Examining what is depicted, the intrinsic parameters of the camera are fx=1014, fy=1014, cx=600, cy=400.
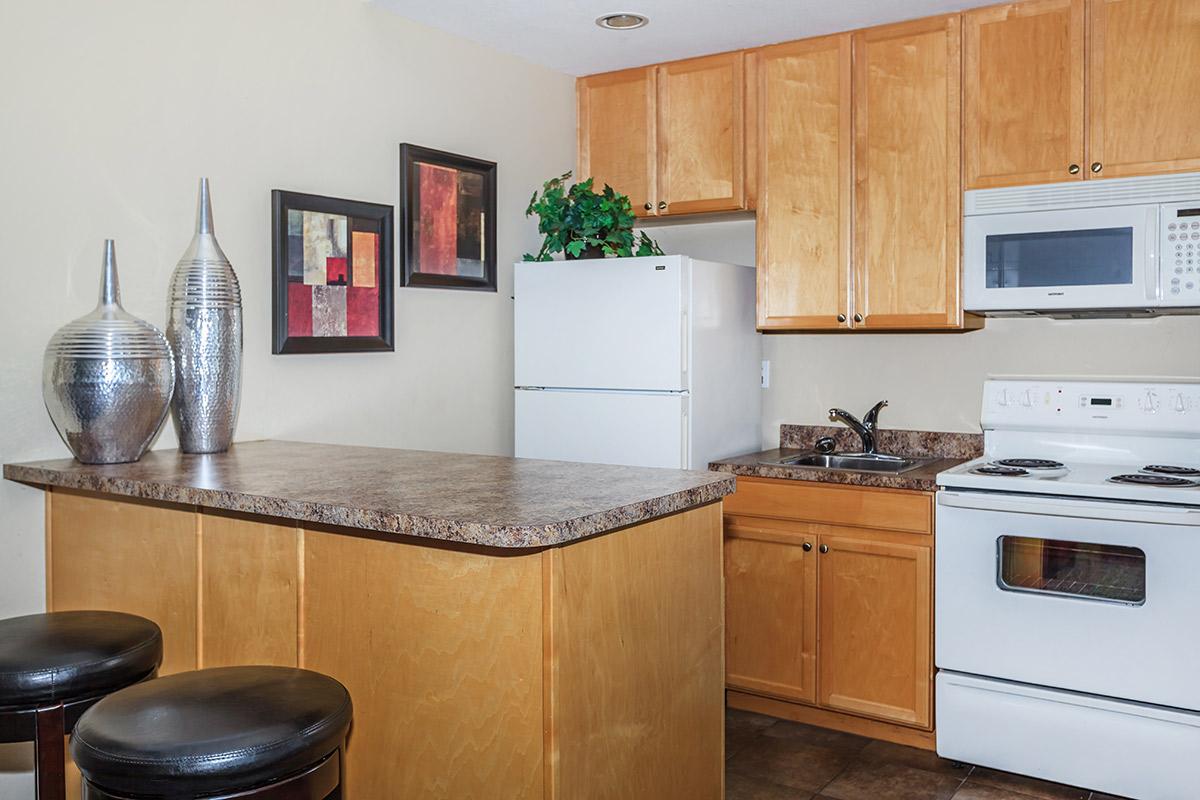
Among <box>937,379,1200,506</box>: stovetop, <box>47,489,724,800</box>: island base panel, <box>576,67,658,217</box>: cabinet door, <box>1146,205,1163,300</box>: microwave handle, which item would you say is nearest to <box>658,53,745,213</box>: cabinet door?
<box>576,67,658,217</box>: cabinet door

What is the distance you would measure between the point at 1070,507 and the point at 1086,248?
0.76 m

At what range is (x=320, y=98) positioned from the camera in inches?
114

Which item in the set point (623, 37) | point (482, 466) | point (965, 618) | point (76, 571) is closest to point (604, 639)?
point (482, 466)

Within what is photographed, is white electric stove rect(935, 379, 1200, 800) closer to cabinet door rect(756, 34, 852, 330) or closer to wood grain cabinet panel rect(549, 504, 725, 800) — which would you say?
cabinet door rect(756, 34, 852, 330)

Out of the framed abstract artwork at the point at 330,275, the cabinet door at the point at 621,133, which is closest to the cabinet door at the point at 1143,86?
the cabinet door at the point at 621,133

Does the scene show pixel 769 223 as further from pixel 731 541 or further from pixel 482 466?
pixel 482 466

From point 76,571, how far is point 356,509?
1069 millimetres

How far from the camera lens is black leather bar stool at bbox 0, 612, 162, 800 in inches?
63.5

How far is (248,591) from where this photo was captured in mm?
1986

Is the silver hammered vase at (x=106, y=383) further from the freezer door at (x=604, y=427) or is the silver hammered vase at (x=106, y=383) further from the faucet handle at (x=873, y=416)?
the faucet handle at (x=873, y=416)

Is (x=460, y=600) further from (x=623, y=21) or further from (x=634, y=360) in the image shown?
(x=623, y=21)

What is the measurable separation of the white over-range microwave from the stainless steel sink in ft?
1.88

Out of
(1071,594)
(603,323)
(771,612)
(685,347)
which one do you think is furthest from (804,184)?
(1071,594)

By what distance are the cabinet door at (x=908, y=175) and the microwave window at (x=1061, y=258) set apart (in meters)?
0.13
